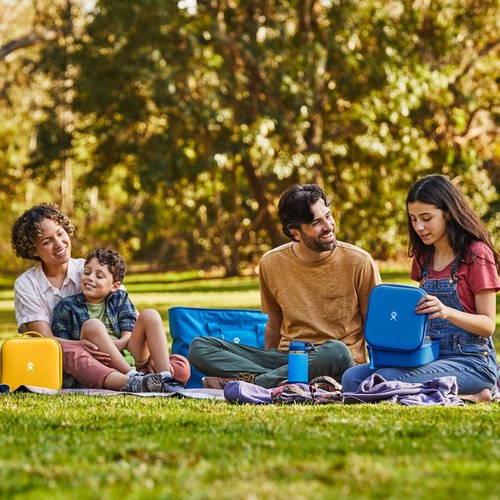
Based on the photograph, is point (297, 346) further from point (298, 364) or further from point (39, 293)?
point (39, 293)

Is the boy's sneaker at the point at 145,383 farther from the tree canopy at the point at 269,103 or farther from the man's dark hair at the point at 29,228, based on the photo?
the tree canopy at the point at 269,103

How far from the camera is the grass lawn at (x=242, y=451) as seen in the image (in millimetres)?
3131

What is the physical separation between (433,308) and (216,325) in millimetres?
2140

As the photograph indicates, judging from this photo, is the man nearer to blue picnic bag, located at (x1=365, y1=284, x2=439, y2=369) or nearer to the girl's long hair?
blue picnic bag, located at (x1=365, y1=284, x2=439, y2=369)

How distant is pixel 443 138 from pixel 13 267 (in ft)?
56.4

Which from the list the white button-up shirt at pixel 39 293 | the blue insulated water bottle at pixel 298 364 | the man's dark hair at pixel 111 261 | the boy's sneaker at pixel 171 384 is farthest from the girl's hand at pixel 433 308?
the white button-up shirt at pixel 39 293

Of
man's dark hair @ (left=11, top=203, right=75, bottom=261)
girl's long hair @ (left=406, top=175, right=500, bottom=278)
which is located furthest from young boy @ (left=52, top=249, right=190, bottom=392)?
girl's long hair @ (left=406, top=175, right=500, bottom=278)

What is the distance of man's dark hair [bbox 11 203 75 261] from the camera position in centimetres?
676

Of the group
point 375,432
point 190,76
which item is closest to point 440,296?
point 375,432

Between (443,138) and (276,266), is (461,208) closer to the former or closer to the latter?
(276,266)

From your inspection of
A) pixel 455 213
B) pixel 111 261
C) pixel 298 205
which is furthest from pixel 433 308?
pixel 111 261

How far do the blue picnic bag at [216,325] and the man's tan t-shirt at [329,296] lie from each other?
2.10ft

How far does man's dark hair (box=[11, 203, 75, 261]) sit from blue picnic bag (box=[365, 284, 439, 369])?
236 cm

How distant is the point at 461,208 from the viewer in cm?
574
